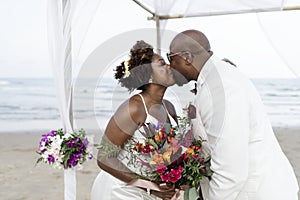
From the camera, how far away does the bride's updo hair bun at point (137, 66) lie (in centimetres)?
192

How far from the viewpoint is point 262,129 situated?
5.98 ft

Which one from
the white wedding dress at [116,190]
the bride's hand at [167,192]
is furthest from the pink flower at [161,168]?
the white wedding dress at [116,190]

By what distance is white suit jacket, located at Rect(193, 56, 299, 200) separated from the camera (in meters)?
1.69

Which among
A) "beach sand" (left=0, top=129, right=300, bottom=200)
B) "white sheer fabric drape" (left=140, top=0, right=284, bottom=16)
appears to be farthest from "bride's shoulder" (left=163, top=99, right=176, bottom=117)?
"beach sand" (left=0, top=129, right=300, bottom=200)

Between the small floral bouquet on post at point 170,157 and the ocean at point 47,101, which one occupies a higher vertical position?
the small floral bouquet on post at point 170,157

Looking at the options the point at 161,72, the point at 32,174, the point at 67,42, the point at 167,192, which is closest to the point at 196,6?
the point at 67,42

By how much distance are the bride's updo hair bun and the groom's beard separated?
0.13 m

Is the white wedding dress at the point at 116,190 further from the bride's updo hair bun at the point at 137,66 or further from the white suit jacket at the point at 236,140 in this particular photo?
the white suit jacket at the point at 236,140

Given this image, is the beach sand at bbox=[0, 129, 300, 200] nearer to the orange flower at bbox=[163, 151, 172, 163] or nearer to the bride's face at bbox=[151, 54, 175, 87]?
the bride's face at bbox=[151, 54, 175, 87]

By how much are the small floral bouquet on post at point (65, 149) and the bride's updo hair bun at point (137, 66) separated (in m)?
0.48

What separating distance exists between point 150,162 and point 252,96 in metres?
0.52

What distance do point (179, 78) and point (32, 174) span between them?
14.3ft

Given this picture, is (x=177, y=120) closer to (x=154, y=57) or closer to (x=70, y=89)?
(x=154, y=57)

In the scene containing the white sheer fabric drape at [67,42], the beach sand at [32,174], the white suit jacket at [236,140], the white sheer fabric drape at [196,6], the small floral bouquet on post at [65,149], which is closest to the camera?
the white suit jacket at [236,140]
